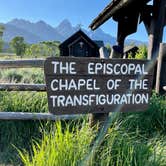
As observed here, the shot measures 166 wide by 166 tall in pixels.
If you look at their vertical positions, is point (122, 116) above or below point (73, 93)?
below

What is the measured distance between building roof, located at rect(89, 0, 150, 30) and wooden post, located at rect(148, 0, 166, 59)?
0.55 m

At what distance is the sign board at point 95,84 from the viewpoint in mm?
2277

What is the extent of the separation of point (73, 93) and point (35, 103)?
8.08ft

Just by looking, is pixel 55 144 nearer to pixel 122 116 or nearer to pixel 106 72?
pixel 106 72

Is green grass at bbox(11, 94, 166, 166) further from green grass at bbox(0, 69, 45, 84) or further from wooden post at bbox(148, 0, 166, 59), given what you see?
green grass at bbox(0, 69, 45, 84)

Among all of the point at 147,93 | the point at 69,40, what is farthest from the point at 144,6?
the point at 69,40

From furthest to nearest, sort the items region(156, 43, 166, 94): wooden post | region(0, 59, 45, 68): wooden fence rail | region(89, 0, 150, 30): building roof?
region(89, 0, 150, 30): building roof → region(156, 43, 166, 94): wooden post → region(0, 59, 45, 68): wooden fence rail

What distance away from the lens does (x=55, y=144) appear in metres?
2.46

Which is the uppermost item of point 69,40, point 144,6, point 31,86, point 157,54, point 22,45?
point 22,45

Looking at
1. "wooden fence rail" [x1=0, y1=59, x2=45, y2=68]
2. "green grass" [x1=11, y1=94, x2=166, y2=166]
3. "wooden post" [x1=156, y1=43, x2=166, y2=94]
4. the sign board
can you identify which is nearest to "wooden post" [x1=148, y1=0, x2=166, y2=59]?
"wooden post" [x1=156, y1=43, x2=166, y2=94]

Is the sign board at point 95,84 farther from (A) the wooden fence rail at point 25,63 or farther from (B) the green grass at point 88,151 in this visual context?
(A) the wooden fence rail at point 25,63

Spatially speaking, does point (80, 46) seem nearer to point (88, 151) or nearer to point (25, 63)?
point (25, 63)

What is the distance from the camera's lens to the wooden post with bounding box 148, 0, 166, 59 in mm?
5242

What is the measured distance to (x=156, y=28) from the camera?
530 centimetres
